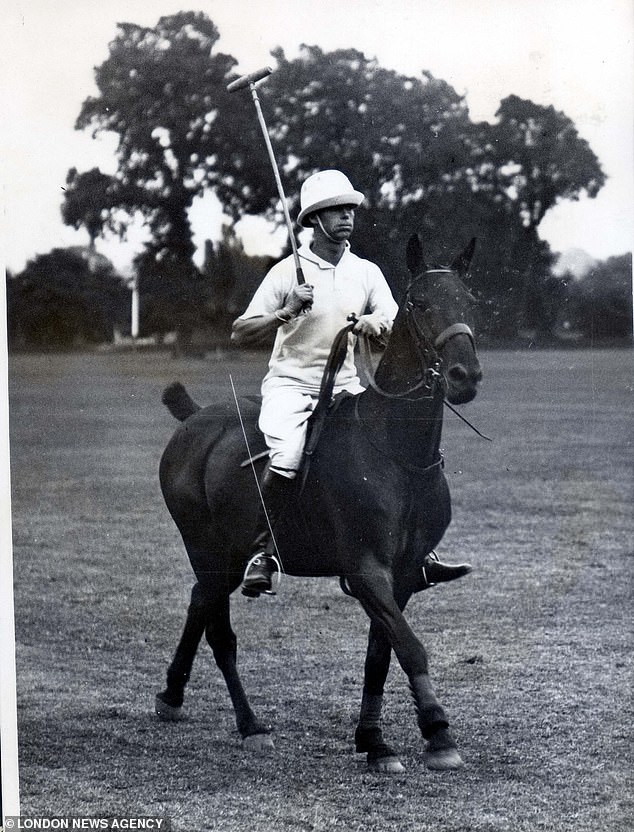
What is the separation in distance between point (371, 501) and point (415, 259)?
0.96 meters

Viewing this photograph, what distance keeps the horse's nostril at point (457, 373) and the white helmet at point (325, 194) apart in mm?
804

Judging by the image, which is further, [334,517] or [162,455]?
[162,455]

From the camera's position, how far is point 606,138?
5.07 meters

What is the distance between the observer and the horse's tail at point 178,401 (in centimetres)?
512

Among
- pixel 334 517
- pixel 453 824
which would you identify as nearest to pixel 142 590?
pixel 334 517

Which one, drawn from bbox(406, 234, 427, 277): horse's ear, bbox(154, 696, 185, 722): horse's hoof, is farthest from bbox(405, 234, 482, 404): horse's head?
bbox(154, 696, 185, 722): horse's hoof

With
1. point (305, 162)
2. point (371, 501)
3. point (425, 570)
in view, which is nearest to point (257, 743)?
point (425, 570)

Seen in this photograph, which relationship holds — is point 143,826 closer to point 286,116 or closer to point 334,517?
point 334,517

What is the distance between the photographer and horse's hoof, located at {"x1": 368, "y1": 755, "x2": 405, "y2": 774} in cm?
488

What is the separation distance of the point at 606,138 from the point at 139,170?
75.5 inches

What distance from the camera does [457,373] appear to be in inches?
184

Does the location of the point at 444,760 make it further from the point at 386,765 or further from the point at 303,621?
the point at 303,621

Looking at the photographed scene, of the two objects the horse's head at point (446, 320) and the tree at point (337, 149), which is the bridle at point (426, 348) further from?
the tree at point (337, 149)

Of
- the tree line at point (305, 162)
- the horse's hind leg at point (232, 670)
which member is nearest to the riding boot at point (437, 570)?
the horse's hind leg at point (232, 670)
